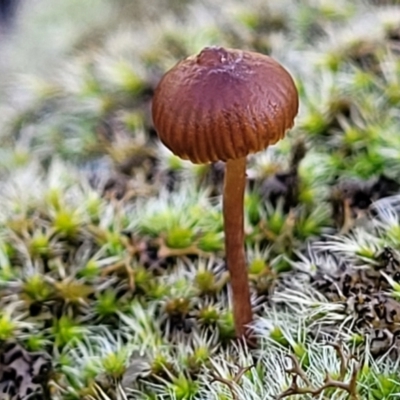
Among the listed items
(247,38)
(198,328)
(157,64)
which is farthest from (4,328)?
(247,38)

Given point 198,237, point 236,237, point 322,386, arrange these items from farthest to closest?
1. point 198,237
2. point 236,237
3. point 322,386

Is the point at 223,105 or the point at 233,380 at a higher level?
the point at 223,105

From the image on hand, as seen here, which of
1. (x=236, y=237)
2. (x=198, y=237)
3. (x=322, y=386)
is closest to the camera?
(x=322, y=386)

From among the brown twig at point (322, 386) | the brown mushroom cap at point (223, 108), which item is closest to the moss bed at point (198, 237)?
the brown twig at point (322, 386)

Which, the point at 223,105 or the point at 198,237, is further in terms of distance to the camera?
the point at 198,237

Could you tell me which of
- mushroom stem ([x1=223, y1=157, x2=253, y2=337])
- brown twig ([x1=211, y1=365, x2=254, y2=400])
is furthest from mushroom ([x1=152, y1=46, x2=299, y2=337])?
brown twig ([x1=211, y1=365, x2=254, y2=400])

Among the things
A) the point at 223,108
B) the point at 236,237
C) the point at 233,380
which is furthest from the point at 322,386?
the point at 223,108

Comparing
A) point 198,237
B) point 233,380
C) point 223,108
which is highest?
point 223,108

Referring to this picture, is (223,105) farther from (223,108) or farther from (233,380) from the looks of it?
(233,380)
